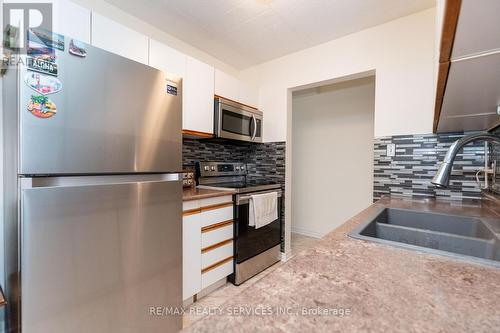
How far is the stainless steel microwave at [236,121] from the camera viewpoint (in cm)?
210

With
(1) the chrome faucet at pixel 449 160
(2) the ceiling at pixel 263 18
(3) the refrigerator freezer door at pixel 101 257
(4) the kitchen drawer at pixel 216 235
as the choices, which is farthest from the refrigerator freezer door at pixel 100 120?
(1) the chrome faucet at pixel 449 160

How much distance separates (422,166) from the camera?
1690mm

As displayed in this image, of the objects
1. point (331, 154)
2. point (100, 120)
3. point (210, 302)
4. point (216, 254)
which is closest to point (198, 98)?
point (100, 120)

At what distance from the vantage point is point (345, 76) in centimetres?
214

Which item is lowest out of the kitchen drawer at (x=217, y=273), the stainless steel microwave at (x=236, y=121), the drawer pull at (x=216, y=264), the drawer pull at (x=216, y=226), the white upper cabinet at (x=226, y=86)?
the kitchen drawer at (x=217, y=273)

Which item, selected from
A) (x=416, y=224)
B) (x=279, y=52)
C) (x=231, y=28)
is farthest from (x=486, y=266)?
(x=279, y=52)

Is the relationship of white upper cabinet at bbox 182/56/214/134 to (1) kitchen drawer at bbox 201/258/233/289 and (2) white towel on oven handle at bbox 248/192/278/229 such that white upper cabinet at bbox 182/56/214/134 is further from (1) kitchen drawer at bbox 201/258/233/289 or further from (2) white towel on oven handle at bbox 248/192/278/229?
(1) kitchen drawer at bbox 201/258/233/289

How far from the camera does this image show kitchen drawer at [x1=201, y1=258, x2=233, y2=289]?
5.58 ft

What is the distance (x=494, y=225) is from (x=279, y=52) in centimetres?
230

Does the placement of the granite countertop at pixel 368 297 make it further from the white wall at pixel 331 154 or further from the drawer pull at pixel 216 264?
the white wall at pixel 331 154

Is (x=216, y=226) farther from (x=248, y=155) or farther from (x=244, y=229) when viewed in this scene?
(x=248, y=155)

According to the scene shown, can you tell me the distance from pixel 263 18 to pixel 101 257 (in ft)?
6.75

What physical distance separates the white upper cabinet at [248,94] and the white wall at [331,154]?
1036mm

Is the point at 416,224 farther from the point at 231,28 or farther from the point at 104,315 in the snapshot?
the point at 231,28
